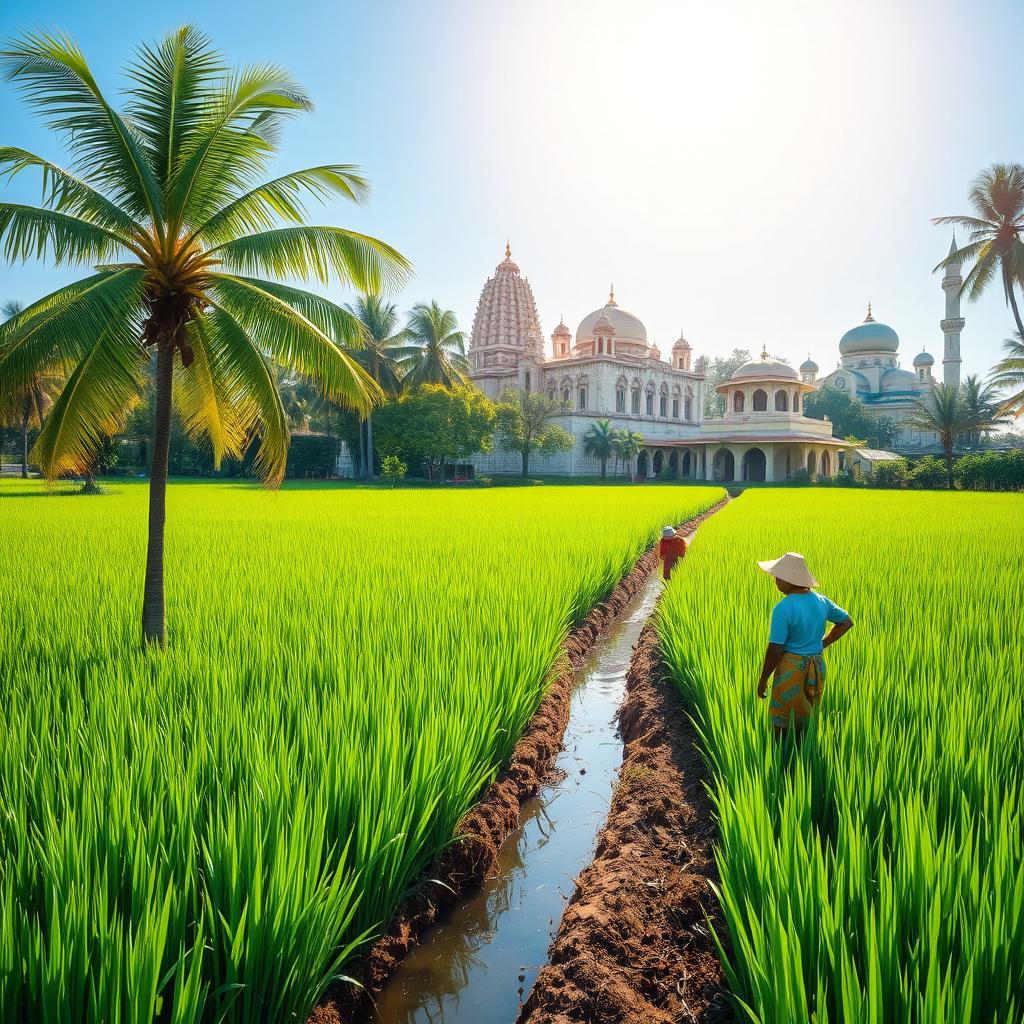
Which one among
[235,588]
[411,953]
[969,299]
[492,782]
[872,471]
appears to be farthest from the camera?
[872,471]

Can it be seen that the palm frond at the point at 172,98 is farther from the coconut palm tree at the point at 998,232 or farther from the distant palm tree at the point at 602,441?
the distant palm tree at the point at 602,441

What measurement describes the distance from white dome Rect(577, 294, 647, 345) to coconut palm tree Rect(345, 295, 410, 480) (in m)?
20.1

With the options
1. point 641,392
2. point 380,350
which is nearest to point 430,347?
point 380,350

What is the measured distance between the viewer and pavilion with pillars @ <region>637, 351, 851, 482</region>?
4462 centimetres

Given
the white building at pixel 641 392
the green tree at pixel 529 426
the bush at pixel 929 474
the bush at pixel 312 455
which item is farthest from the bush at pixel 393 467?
the bush at pixel 929 474

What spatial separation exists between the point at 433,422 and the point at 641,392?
24.5 meters

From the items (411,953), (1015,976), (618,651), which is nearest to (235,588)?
(618,651)

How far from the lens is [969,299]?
26.0 metres

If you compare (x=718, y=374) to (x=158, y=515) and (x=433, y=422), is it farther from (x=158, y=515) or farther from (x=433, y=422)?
(x=158, y=515)

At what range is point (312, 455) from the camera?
158 feet

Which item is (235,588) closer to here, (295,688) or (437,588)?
(437,588)

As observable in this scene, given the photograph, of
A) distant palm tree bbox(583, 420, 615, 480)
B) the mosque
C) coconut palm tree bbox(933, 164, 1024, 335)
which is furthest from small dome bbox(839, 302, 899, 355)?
coconut palm tree bbox(933, 164, 1024, 335)

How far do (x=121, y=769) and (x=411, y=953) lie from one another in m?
1.38

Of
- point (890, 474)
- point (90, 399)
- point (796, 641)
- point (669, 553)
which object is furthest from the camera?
point (890, 474)
